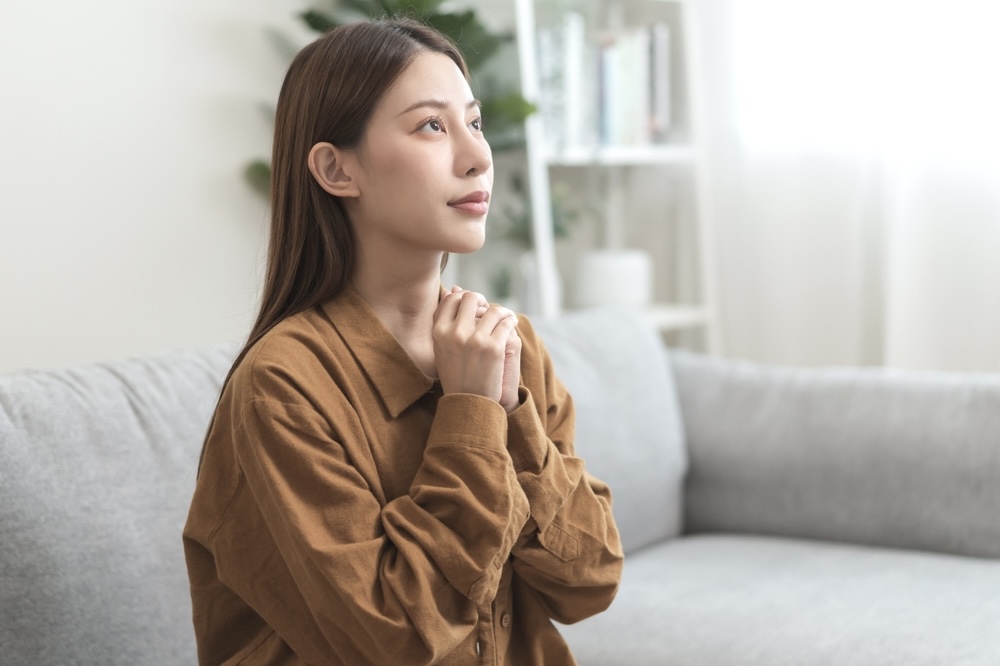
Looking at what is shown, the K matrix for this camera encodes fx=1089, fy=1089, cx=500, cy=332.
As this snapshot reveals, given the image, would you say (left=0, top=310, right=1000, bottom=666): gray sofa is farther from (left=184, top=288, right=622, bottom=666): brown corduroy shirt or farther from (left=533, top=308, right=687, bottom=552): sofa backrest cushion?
(left=184, top=288, right=622, bottom=666): brown corduroy shirt

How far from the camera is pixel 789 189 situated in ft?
9.25

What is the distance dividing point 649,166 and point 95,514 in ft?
6.85

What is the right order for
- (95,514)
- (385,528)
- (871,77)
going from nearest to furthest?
(385,528), (95,514), (871,77)

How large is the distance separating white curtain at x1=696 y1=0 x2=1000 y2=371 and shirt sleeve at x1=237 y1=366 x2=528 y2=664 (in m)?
1.85

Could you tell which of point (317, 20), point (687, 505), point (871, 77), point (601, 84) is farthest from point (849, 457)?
point (317, 20)

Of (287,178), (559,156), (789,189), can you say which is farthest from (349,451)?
(789,189)

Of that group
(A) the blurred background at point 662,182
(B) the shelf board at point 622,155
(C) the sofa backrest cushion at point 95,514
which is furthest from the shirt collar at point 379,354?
(B) the shelf board at point 622,155

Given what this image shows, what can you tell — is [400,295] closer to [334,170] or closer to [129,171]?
[334,170]

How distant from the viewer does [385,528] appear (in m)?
1.02

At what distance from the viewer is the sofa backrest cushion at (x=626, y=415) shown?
194 centimetres

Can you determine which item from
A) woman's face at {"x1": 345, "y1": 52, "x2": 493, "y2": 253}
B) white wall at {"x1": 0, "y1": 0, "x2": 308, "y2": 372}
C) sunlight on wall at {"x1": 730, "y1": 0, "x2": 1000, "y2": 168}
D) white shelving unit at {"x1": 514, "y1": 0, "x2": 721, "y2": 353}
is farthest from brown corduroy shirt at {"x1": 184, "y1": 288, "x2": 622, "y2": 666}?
sunlight on wall at {"x1": 730, "y1": 0, "x2": 1000, "y2": 168}

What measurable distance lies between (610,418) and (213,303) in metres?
0.83

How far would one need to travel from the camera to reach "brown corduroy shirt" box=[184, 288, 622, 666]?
0.99m

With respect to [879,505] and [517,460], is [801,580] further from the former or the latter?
[517,460]
